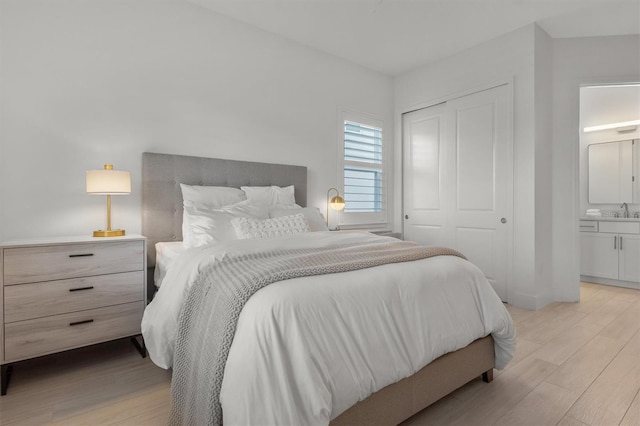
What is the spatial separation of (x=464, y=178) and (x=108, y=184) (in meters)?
3.56

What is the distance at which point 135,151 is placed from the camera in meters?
2.64

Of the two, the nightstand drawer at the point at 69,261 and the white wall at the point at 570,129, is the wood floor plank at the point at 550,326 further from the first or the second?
the nightstand drawer at the point at 69,261

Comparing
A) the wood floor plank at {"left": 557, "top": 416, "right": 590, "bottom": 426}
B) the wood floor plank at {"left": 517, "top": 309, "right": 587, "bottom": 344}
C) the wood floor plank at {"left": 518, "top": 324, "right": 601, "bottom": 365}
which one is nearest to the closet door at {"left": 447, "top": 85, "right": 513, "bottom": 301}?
the wood floor plank at {"left": 517, "top": 309, "right": 587, "bottom": 344}

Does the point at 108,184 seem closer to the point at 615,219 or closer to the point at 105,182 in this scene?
the point at 105,182

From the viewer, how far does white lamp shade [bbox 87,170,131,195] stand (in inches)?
86.9

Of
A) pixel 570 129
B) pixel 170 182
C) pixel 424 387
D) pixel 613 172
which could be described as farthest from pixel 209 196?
pixel 613 172

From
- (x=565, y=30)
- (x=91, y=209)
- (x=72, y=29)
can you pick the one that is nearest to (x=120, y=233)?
(x=91, y=209)

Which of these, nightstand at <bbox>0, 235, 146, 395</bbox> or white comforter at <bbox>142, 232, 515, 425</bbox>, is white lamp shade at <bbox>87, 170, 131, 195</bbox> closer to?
nightstand at <bbox>0, 235, 146, 395</bbox>

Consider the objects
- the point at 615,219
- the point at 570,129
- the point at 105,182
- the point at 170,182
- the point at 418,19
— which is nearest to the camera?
the point at 105,182

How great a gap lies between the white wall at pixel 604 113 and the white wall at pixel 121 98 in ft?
13.1

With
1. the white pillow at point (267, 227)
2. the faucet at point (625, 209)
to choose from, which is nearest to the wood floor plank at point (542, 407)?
the white pillow at point (267, 227)

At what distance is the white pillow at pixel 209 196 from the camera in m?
2.69

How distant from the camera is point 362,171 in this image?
436 centimetres

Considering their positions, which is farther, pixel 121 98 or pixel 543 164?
pixel 543 164
